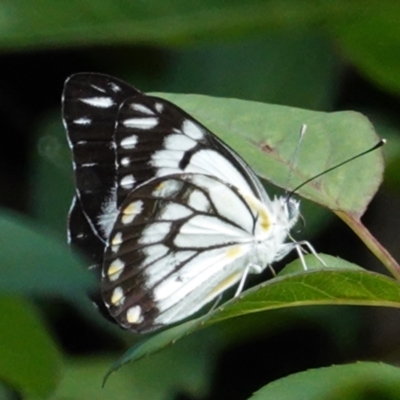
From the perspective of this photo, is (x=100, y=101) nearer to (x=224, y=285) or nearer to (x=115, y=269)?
(x=115, y=269)

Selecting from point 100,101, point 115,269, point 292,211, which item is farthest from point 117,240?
point 292,211

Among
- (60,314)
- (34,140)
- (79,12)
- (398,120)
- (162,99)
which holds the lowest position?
(60,314)

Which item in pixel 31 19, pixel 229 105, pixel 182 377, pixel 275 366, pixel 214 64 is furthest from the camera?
pixel 214 64

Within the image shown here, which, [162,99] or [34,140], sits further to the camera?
[34,140]

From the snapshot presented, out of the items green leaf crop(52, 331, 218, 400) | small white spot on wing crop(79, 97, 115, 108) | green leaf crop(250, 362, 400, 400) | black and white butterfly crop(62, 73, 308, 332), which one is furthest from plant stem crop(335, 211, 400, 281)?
green leaf crop(52, 331, 218, 400)

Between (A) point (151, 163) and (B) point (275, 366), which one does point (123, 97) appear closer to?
(A) point (151, 163)

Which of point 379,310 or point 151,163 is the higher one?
point 151,163

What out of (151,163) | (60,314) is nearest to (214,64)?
(60,314)
